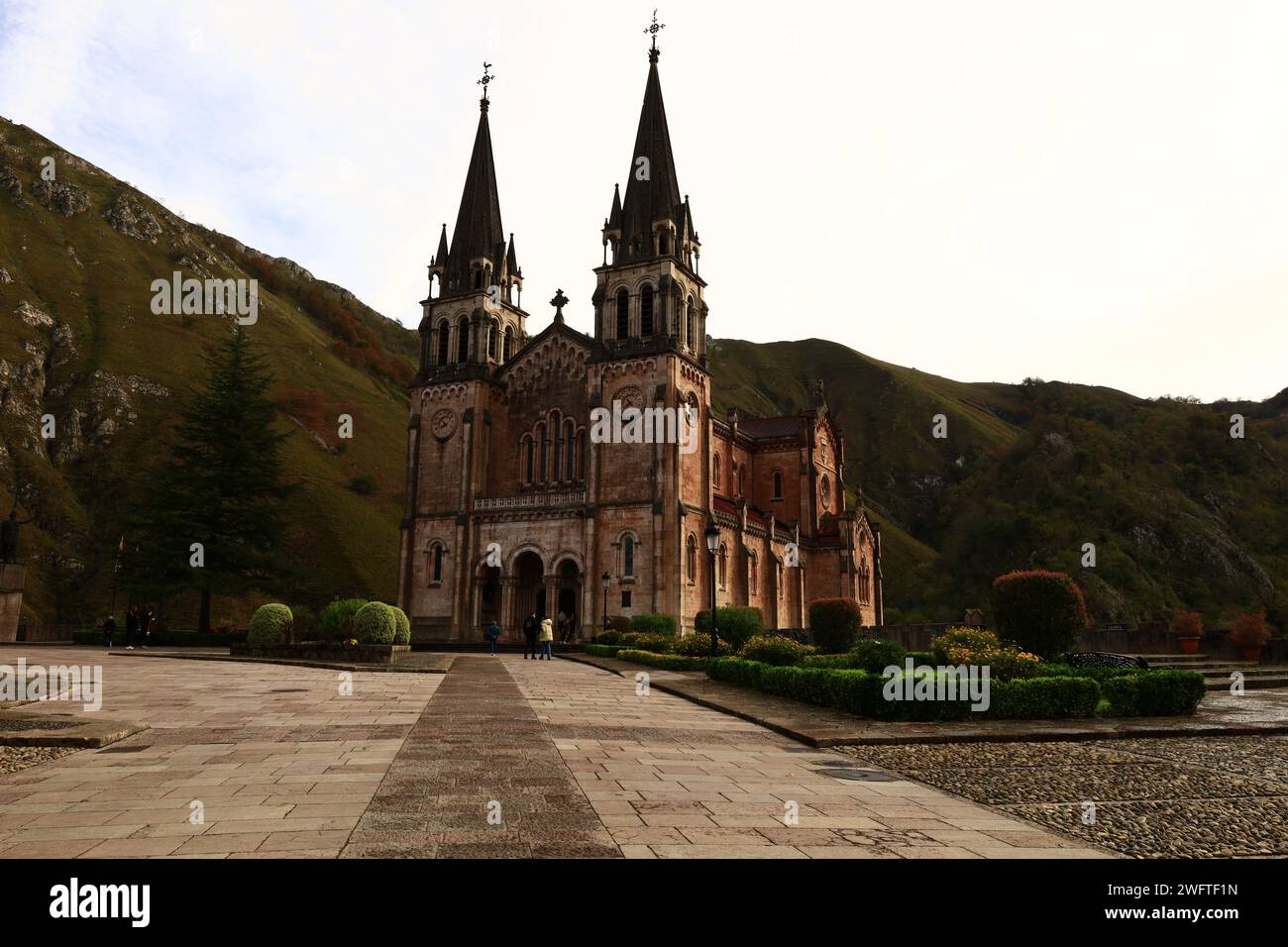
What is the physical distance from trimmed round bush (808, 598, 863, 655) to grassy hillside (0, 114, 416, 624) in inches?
1857

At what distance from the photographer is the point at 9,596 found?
39844 mm

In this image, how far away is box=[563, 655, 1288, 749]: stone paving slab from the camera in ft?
41.4

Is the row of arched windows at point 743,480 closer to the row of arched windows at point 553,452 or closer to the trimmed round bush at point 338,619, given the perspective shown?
the row of arched windows at point 553,452

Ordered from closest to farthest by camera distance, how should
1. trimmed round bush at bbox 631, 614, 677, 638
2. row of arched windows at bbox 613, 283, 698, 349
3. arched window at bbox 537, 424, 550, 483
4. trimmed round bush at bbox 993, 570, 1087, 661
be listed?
1. trimmed round bush at bbox 993, 570, 1087, 661
2. trimmed round bush at bbox 631, 614, 677, 638
3. row of arched windows at bbox 613, 283, 698, 349
4. arched window at bbox 537, 424, 550, 483

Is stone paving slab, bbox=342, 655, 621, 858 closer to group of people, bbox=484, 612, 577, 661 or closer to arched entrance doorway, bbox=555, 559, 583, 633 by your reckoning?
group of people, bbox=484, 612, 577, 661

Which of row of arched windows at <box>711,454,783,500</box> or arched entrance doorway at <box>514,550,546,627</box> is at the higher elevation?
row of arched windows at <box>711,454,783,500</box>

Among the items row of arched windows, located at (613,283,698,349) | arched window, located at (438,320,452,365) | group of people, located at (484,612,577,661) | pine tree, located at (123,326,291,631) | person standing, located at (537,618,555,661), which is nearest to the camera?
person standing, located at (537,618,555,661)

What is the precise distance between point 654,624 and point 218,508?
89.9 ft

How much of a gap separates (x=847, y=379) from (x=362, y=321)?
336ft

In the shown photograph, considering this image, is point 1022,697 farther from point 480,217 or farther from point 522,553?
point 480,217

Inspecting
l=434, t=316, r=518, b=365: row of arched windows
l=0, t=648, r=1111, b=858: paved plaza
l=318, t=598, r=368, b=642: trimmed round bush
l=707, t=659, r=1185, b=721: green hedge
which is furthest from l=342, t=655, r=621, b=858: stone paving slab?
l=434, t=316, r=518, b=365: row of arched windows

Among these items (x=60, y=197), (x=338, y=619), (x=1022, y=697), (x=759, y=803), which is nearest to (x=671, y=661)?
(x=1022, y=697)

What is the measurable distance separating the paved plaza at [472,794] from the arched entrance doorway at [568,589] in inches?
1289
